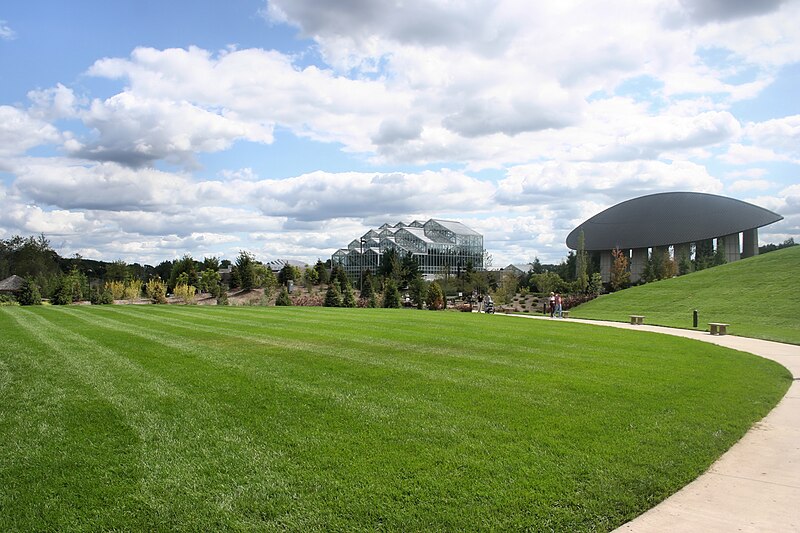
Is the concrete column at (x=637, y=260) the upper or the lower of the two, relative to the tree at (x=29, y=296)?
upper

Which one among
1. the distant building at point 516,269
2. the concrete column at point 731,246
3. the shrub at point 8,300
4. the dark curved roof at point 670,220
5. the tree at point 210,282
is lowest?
the shrub at point 8,300

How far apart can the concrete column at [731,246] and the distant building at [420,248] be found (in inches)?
1806

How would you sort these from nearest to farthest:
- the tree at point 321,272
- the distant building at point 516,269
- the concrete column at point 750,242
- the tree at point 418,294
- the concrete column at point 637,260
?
the tree at point 418,294, the tree at point 321,272, the distant building at point 516,269, the concrete column at point 750,242, the concrete column at point 637,260

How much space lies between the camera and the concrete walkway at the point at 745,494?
441 centimetres

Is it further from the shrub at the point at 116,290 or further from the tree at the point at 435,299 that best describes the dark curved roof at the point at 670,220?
the shrub at the point at 116,290

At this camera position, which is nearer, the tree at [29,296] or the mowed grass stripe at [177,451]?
the mowed grass stripe at [177,451]

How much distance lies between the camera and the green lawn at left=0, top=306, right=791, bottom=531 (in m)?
4.44

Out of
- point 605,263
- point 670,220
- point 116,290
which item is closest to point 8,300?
point 116,290

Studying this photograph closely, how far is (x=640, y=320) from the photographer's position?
27.2 meters

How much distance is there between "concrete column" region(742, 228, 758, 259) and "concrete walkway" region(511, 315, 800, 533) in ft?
344

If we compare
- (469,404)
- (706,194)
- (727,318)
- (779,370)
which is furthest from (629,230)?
(469,404)

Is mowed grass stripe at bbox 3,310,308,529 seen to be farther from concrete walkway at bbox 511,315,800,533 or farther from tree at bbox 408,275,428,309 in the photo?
tree at bbox 408,275,428,309

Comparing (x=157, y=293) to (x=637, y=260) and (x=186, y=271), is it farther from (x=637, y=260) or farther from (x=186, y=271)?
(x=637, y=260)

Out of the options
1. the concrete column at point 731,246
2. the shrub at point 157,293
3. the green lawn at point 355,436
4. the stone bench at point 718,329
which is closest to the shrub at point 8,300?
the shrub at point 157,293
